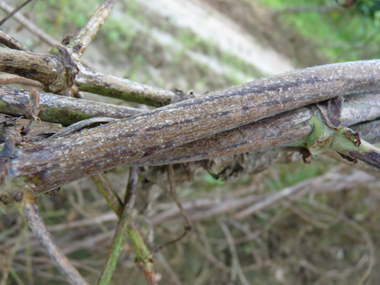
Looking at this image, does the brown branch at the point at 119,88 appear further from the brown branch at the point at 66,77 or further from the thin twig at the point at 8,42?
the thin twig at the point at 8,42

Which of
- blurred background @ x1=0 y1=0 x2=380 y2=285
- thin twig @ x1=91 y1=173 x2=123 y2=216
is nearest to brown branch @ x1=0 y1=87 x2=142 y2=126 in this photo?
thin twig @ x1=91 y1=173 x2=123 y2=216

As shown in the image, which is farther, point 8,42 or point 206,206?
point 206,206

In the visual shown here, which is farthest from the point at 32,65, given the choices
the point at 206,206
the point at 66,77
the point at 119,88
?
the point at 206,206

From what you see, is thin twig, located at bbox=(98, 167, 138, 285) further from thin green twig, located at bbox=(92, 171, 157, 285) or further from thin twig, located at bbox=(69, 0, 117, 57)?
Answer: thin twig, located at bbox=(69, 0, 117, 57)

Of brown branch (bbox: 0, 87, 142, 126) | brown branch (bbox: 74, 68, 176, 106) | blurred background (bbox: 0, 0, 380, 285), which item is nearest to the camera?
brown branch (bbox: 0, 87, 142, 126)

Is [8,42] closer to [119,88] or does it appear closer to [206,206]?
[119,88]

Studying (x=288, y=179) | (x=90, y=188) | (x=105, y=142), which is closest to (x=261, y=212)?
(x=288, y=179)

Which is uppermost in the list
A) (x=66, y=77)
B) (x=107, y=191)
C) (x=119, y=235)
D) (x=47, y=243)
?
(x=66, y=77)
